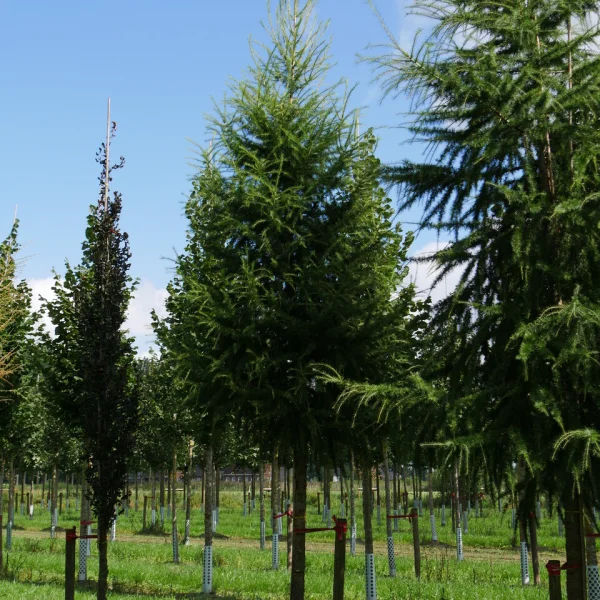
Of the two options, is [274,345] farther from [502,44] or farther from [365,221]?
[502,44]

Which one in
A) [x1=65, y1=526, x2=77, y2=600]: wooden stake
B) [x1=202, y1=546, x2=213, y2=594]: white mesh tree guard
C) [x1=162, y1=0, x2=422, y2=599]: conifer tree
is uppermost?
[x1=162, y1=0, x2=422, y2=599]: conifer tree

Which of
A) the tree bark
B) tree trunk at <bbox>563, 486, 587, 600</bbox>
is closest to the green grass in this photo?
the tree bark

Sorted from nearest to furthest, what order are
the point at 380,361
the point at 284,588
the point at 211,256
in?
the point at 380,361 → the point at 211,256 → the point at 284,588

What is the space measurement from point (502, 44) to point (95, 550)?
19.7 meters

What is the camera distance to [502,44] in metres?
8.60

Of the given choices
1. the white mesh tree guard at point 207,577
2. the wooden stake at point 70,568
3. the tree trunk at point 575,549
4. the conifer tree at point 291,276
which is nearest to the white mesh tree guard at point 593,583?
the tree trunk at point 575,549

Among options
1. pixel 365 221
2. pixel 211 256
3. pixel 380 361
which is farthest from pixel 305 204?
pixel 380 361

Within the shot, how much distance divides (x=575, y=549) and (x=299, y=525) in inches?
138

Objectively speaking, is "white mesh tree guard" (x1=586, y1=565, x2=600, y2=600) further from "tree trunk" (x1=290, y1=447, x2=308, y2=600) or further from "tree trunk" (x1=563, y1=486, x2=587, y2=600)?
"tree trunk" (x1=290, y1=447, x2=308, y2=600)

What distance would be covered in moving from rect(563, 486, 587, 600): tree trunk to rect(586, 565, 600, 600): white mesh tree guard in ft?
1.42

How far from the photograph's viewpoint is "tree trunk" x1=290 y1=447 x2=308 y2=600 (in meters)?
9.65

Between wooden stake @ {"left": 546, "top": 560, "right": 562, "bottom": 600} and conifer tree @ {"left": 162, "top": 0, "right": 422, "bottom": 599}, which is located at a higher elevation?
conifer tree @ {"left": 162, "top": 0, "right": 422, "bottom": 599}

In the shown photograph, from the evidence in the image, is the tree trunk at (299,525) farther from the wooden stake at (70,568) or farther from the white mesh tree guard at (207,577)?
the white mesh tree guard at (207,577)

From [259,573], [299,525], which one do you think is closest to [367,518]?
[299,525]
